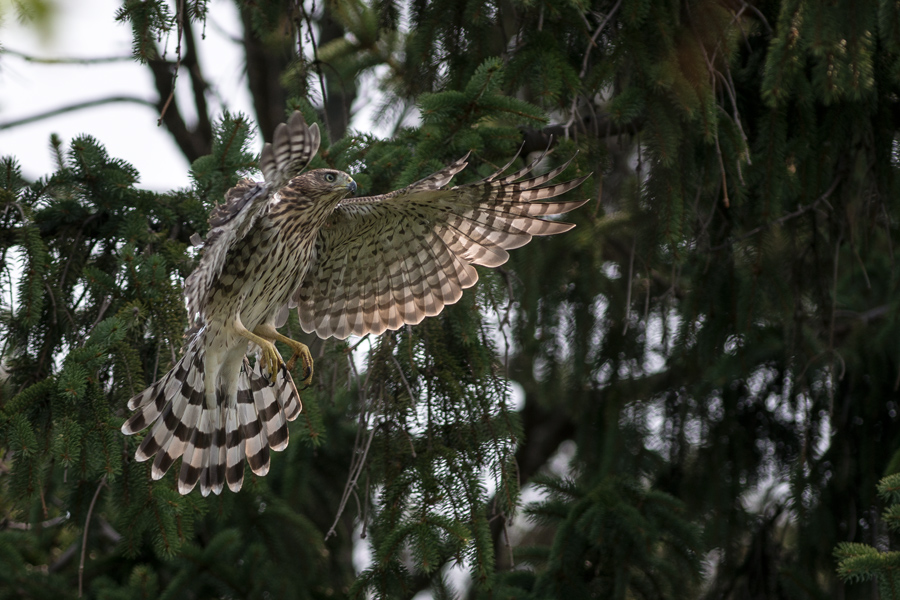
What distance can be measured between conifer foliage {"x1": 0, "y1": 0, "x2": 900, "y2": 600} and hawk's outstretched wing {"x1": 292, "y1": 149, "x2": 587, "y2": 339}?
105 mm

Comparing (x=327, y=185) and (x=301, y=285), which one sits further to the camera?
(x=301, y=285)

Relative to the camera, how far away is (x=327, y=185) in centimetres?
329

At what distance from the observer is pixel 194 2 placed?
3355 millimetres

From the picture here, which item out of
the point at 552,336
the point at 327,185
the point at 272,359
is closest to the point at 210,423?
the point at 272,359

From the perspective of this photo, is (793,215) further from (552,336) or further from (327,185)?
(327,185)

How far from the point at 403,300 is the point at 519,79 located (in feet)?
3.35

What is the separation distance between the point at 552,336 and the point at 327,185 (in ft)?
7.21

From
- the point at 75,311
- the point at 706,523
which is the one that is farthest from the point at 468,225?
the point at 706,523

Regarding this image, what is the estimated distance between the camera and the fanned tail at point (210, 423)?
3.21 meters

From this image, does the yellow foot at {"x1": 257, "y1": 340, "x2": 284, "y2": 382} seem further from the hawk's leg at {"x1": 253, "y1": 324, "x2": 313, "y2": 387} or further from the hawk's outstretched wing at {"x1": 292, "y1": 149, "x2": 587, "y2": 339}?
the hawk's outstretched wing at {"x1": 292, "y1": 149, "x2": 587, "y2": 339}

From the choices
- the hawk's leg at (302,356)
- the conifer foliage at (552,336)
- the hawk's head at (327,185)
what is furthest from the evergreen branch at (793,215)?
the hawk's leg at (302,356)

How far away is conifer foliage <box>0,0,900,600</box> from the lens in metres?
3.16

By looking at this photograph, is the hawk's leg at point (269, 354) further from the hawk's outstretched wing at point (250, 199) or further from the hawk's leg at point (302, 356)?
the hawk's outstretched wing at point (250, 199)

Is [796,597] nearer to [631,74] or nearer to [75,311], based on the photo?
[631,74]
